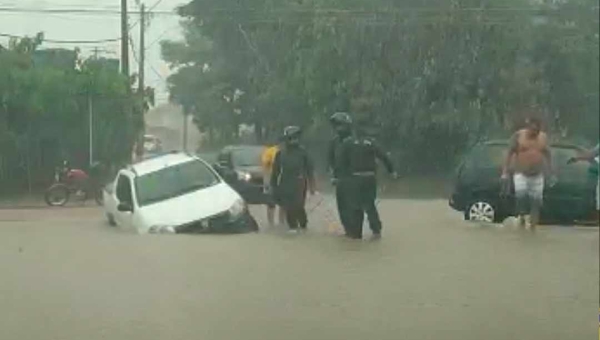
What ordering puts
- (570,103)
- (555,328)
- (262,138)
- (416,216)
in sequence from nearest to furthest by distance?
(570,103) → (555,328) → (262,138) → (416,216)

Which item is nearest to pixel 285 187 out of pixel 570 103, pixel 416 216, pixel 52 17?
pixel 416 216

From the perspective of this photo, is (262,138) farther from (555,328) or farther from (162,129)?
(555,328)

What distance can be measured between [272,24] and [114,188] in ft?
6.65

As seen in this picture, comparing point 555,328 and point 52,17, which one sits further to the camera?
point 52,17

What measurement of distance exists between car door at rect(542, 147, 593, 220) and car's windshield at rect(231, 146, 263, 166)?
209cm

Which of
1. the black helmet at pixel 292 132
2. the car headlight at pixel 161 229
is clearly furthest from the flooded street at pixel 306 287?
the black helmet at pixel 292 132

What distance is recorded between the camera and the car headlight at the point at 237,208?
10.4 meters

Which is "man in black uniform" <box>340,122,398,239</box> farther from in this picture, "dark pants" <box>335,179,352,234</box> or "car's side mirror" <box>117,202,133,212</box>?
"car's side mirror" <box>117,202,133,212</box>

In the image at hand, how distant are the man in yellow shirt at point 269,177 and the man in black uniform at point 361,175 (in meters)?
0.51

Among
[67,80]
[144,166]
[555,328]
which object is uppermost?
[67,80]

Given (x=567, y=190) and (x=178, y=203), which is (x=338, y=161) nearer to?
(x=567, y=190)

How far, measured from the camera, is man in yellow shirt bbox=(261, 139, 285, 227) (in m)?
9.16

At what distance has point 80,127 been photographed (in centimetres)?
847

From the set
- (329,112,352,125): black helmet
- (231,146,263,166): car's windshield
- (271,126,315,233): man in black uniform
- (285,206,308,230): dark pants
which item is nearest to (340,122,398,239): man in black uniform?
(329,112,352,125): black helmet
